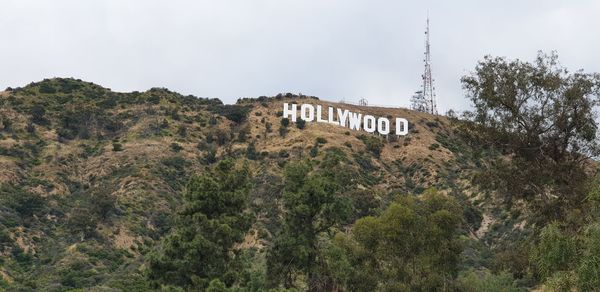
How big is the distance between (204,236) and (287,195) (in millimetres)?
7783

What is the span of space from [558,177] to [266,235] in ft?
144

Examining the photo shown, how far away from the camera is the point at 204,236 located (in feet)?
133

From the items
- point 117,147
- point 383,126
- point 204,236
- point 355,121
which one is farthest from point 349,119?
point 204,236

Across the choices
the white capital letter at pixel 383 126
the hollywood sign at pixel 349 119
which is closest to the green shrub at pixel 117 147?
the hollywood sign at pixel 349 119

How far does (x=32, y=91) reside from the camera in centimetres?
12481

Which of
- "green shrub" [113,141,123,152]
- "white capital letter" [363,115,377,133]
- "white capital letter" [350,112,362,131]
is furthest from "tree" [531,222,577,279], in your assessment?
"white capital letter" [350,112,362,131]

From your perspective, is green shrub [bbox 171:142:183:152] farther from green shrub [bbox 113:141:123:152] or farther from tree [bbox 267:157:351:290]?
tree [bbox 267:157:351:290]

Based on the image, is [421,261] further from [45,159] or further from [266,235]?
A: [45,159]

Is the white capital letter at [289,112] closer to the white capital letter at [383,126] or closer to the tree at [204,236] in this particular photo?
the white capital letter at [383,126]

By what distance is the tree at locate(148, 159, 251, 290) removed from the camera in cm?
3950

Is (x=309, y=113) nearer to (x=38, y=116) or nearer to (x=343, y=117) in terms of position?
(x=343, y=117)

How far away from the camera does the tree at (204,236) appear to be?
1555 inches

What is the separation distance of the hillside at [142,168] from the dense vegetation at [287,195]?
0.32 m

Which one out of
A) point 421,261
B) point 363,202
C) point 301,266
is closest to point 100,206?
point 363,202
